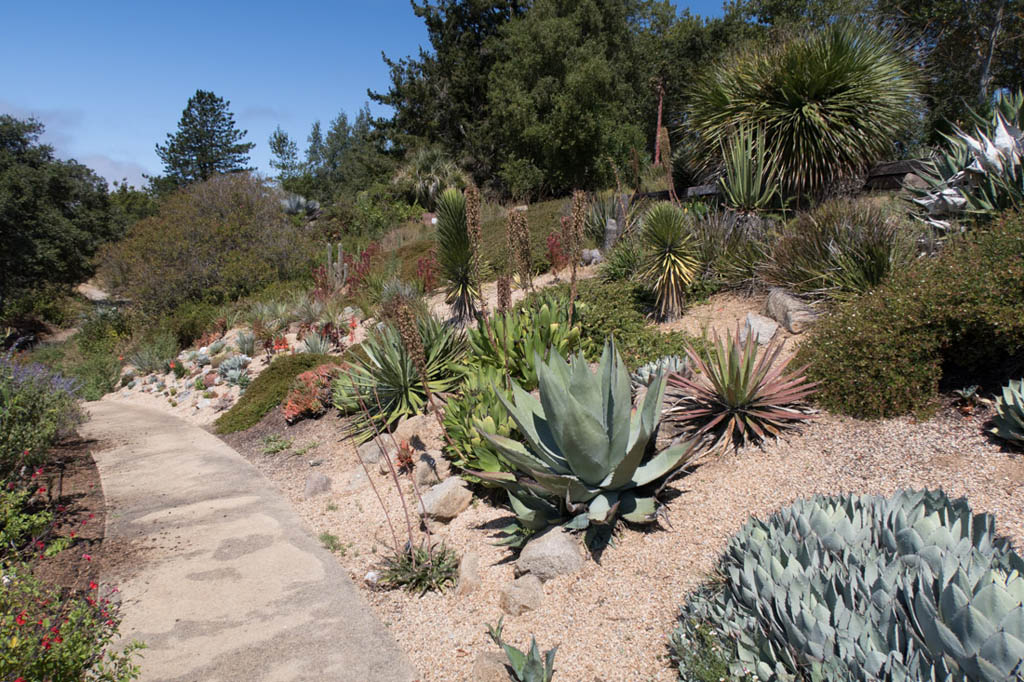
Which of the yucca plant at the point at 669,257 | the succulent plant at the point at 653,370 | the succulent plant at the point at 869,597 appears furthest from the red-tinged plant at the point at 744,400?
the yucca plant at the point at 669,257

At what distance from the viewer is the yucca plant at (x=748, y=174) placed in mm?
8719

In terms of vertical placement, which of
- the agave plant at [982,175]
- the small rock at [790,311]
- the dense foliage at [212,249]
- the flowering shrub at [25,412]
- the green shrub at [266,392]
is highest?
the dense foliage at [212,249]

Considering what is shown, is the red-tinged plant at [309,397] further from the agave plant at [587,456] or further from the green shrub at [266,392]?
the agave plant at [587,456]

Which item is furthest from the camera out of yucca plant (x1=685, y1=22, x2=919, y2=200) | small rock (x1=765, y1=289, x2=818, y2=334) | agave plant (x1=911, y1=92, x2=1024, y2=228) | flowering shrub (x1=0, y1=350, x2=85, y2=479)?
yucca plant (x1=685, y1=22, x2=919, y2=200)

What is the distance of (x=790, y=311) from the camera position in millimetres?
6531

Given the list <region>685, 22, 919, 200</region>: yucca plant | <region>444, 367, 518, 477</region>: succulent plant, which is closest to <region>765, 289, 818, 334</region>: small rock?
<region>444, 367, 518, 477</region>: succulent plant

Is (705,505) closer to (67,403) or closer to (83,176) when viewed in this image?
(67,403)

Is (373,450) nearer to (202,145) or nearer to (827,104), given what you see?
(827,104)

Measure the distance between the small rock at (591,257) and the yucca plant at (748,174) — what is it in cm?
252

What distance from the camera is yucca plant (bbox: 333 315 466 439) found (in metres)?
6.92

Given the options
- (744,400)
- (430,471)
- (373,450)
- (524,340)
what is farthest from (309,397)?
(744,400)

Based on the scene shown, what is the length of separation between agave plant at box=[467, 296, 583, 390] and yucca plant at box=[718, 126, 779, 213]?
4.11m

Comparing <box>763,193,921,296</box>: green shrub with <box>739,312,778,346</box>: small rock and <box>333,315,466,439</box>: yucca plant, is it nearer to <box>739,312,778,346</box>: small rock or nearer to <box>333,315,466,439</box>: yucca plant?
<box>739,312,778,346</box>: small rock

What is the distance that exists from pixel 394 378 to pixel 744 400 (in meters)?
4.01
